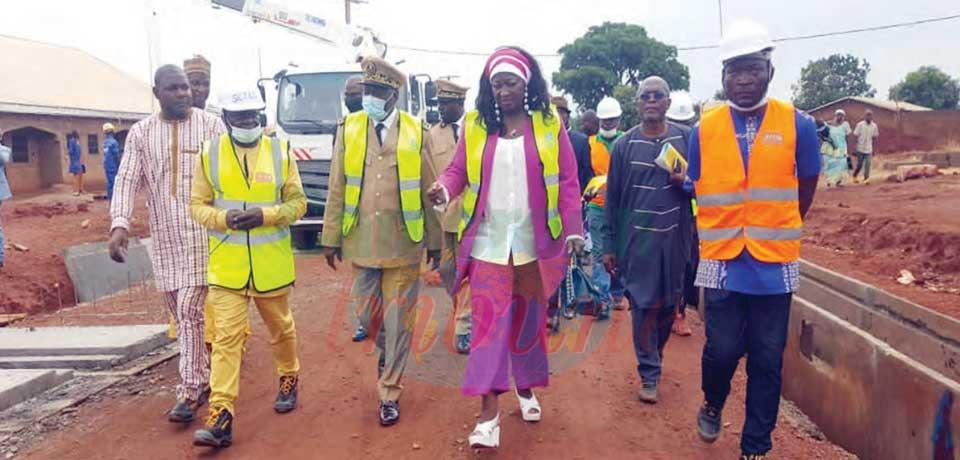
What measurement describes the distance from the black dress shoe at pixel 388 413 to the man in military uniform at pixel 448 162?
1.26 metres

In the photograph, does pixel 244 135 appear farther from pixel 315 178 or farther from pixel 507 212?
pixel 315 178

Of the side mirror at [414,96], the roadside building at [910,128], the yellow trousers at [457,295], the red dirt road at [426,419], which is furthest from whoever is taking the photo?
the roadside building at [910,128]

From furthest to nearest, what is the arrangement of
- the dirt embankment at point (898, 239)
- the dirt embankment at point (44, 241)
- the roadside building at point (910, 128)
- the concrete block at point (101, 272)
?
the roadside building at point (910, 128), the dirt embankment at point (44, 241), the concrete block at point (101, 272), the dirt embankment at point (898, 239)

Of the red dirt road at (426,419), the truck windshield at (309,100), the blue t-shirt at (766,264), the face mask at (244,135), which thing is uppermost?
the truck windshield at (309,100)

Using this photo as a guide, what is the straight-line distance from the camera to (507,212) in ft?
13.1

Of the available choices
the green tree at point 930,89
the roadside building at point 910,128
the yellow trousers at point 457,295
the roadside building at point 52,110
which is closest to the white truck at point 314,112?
the yellow trousers at point 457,295

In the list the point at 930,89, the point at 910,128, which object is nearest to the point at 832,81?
the point at 930,89

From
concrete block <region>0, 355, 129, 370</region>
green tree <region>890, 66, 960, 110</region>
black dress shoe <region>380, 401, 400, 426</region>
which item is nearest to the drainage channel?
black dress shoe <region>380, 401, 400, 426</region>

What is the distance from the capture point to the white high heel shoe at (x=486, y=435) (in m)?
3.81

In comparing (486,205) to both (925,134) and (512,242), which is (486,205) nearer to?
(512,242)

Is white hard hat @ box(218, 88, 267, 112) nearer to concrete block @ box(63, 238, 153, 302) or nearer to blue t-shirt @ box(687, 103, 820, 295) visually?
blue t-shirt @ box(687, 103, 820, 295)

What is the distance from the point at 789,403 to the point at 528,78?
9.65 ft

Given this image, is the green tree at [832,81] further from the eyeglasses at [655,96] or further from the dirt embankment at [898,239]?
the eyeglasses at [655,96]

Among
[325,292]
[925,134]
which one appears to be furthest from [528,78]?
[925,134]
